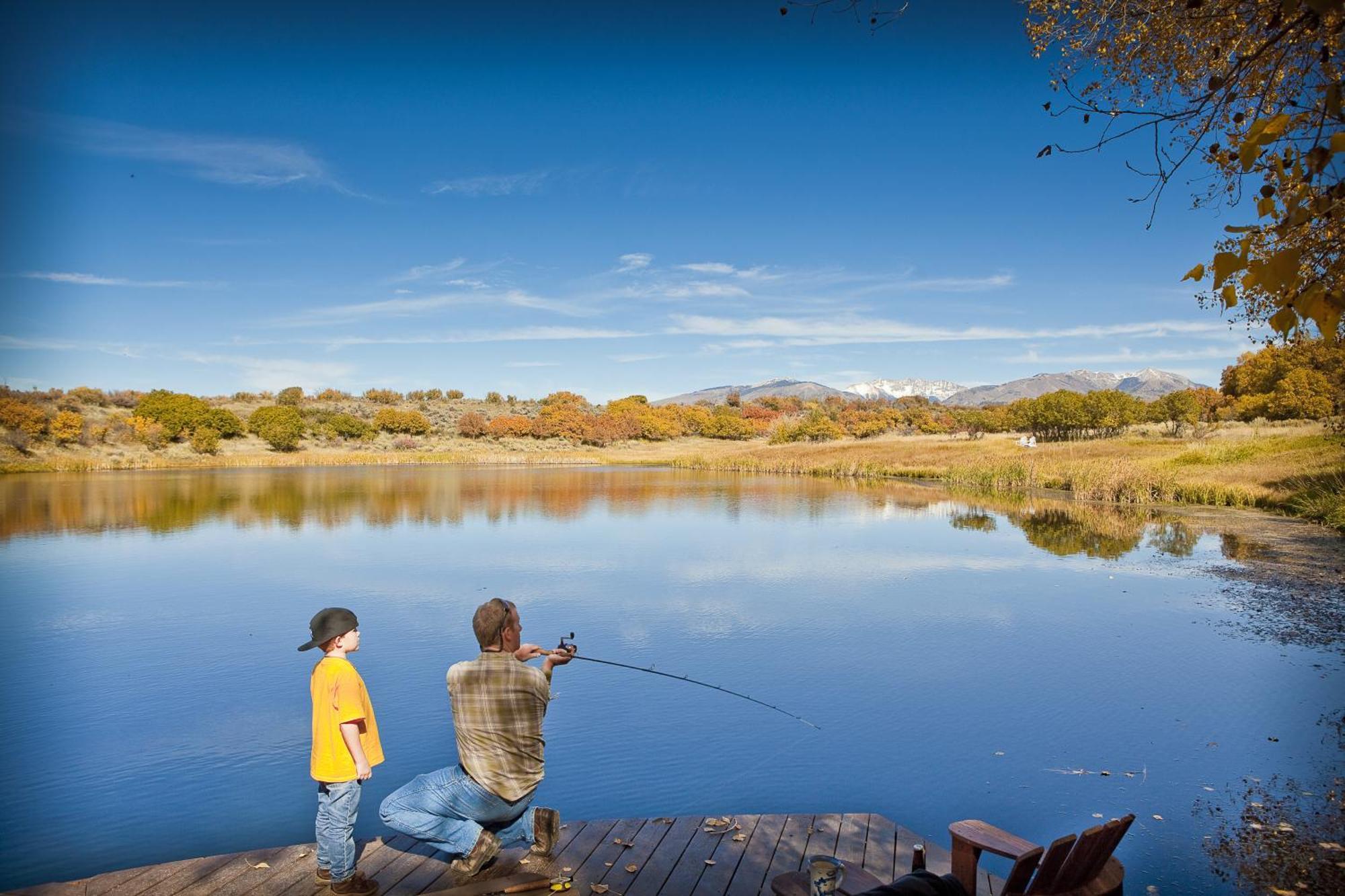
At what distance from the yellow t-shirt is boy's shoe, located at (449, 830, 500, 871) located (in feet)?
2.18

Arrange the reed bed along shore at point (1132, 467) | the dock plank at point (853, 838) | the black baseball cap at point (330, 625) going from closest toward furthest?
1. the black baseball cap at point (330, 625)
2. the dock plank at point (853, 838)
3. the reed bed along shore at point (1132, 467)

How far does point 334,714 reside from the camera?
13.5ft

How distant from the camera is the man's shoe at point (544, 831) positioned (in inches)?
180

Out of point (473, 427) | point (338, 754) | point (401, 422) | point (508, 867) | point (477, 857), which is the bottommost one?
point (508, 867)

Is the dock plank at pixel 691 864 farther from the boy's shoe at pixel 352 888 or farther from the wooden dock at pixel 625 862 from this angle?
the boy's shoe at pixel 352 888

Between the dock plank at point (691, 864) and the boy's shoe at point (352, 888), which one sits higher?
the boy's shoe at point (352, 888)

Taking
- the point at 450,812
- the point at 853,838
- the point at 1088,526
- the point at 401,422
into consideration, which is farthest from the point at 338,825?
the point at 401,422

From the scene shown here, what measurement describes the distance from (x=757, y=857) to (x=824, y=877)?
143 cm

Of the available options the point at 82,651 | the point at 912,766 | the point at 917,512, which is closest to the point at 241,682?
the point at 82,651

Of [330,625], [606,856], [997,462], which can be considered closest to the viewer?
[330,625]

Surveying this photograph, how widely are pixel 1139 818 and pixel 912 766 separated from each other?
176 centimetres

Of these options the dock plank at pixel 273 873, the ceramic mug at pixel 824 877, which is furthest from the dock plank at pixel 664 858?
the dock plank at pixel 273 873

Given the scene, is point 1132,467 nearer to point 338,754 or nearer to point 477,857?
point 477,857

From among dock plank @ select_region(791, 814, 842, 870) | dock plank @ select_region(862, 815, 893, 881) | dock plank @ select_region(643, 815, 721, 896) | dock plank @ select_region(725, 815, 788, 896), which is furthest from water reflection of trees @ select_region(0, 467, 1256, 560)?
dock plank @ select_region(643, 815, 721, 896)
